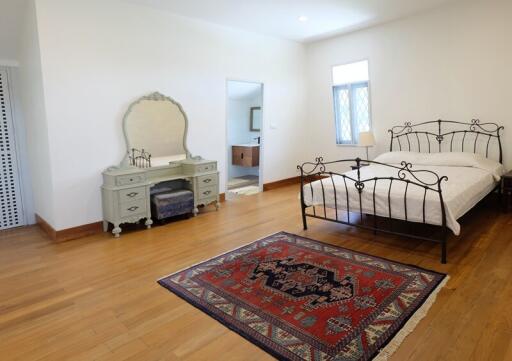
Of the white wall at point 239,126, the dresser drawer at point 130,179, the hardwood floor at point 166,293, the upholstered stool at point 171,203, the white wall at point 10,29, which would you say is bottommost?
the hardwood floor at point 166,293

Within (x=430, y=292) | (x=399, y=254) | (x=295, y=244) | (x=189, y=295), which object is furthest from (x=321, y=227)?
(x=189, y=295)

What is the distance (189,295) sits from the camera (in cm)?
263

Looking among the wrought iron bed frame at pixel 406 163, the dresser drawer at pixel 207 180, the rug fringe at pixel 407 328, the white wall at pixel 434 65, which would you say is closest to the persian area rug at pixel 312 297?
the rug fringe at pixel 407 328

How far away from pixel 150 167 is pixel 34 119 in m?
1.46

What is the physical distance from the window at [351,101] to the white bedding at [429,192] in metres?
1.48

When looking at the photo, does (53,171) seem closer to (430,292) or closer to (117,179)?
(117,179)

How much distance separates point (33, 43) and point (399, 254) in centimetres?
451

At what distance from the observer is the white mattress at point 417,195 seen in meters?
3.11

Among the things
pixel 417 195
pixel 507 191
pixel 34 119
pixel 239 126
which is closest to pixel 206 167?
pixel 34 119

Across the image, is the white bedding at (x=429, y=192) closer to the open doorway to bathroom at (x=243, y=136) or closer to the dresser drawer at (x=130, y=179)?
the dresser drawer at (x=130, y=179)

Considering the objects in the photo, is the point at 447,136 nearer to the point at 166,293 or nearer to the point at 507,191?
the point at 507,191

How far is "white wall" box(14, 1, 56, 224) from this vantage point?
385 cm

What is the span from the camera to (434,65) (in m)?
5.24

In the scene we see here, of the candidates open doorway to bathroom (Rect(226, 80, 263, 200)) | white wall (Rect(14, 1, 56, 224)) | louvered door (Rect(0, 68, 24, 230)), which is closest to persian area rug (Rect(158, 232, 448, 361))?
white wall (Rect(14, 1, 56, 224))
